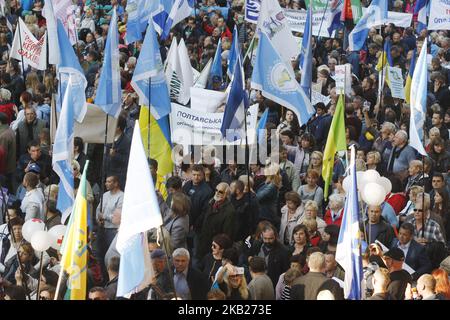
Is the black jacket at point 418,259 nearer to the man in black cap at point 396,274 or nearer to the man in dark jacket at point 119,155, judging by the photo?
the man in black cap at point 396,274

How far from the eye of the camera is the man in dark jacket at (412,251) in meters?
12.6

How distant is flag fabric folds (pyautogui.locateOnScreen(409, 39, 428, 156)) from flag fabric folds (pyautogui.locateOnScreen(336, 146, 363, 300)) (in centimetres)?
385

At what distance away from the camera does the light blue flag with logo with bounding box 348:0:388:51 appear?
67.3 feet

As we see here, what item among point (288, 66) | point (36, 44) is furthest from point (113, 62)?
point (36, 44)

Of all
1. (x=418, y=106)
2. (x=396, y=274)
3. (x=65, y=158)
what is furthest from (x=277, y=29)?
(x=396, y=274)

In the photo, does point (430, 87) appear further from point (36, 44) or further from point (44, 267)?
point (44, 267)

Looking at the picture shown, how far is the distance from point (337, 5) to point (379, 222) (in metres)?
9.94

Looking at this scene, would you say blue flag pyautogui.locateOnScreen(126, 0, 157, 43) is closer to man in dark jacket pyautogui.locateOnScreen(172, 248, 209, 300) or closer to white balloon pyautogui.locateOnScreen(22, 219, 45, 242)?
white balloon pyautogui.locateOnScreen(22, 219, 45, 242)

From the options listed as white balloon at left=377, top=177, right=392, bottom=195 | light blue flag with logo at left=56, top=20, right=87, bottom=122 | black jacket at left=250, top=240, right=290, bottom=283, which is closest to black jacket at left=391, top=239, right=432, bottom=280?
white balloon at left=377, top=177, right=392, bottom=195

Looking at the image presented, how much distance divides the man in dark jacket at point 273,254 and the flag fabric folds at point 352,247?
65.0 inches

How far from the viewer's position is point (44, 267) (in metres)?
12.2

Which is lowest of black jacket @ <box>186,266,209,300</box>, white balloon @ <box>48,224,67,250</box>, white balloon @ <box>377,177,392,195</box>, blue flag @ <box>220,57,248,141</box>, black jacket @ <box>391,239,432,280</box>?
black jacket @ <box>186,266,209,300</box>

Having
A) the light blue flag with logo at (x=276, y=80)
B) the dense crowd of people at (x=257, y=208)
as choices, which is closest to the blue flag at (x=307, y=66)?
the dense crowd of people at (x=257, y=208)

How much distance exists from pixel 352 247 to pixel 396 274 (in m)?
→ 0.81
